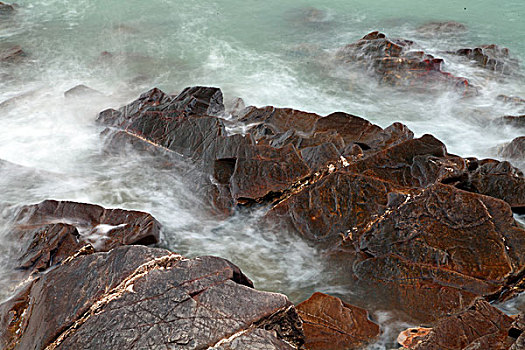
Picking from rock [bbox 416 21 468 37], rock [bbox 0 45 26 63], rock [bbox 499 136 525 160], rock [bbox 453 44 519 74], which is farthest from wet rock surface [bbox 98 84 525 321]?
rock [bbox 416 21 468 37]

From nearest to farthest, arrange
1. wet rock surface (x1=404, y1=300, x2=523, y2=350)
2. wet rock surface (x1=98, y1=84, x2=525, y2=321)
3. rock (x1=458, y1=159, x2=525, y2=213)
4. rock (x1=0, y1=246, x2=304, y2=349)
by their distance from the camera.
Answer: rock (x1=0, y1=246, x2=304, y2=349)
wet rock surface (x1=404, y1=300, x2=523, y2=350)
wet rock surface (x1=98, y1=84, x2=525, y2=321)
rock (x1=458, y1=159, x2=525, y2=213)

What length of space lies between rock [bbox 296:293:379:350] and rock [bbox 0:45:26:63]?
10175 millimetres

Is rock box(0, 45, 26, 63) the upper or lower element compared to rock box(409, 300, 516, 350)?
upper

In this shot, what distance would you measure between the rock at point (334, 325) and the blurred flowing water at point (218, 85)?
0.21 m

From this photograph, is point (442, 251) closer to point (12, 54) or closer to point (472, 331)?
point (472, 331)

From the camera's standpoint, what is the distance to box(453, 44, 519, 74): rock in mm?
9781

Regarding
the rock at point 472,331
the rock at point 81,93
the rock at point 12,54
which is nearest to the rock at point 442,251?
the rock at point 472,331

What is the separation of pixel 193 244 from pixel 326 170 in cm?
182

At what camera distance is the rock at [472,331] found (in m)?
3.16

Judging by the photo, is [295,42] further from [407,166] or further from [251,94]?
[407,166]

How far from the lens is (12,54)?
10844 mm

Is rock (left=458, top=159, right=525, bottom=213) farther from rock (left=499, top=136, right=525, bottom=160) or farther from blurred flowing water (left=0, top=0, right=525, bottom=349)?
blurred flowing water (left=0, top=0, right=525, bottom=349)

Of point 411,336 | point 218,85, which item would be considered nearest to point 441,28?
point 218,85

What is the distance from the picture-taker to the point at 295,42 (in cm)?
1192
